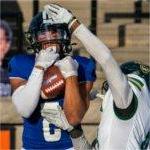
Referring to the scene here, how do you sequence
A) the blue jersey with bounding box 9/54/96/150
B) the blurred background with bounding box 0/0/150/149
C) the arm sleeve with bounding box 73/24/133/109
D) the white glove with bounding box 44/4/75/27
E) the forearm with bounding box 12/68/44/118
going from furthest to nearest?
1. the blurred background with bounding box 0/0/150/149
2. the blue jersey with bounding box 9/54/96/150
3. the forearm with bounding box 12/68/44/118
4. the white glove with bounding box 44/4/75/27
5. the arm sleeve with bounding box 73/24/133/109

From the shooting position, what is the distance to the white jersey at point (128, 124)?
2.98 meters

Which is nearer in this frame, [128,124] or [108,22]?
[128,124]

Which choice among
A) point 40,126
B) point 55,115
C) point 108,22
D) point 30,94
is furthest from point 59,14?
point 108,22

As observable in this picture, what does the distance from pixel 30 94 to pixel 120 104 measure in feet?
2.44

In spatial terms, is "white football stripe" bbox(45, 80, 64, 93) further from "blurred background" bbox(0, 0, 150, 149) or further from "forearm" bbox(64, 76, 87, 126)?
"blurred background" bbox(0, 0, 150, 149)

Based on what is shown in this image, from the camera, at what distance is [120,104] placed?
294 centimetres

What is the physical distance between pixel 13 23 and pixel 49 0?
72 centimetres

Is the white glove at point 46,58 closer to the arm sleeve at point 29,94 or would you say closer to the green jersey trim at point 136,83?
the arm sleeve at point 29,94

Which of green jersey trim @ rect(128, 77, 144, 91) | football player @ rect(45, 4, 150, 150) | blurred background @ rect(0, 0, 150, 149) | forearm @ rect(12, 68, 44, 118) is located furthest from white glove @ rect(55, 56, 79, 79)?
blurred background @ rect(0, 0, 150, 149)

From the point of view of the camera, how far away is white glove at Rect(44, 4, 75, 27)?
3225 mm

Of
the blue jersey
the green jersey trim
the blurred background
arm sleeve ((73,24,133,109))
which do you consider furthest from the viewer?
the blurred background

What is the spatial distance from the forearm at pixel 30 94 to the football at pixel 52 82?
5cm

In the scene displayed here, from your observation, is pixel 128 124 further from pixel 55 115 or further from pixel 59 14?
pixel 55 115

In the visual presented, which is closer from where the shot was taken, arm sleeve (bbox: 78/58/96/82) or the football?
the football
